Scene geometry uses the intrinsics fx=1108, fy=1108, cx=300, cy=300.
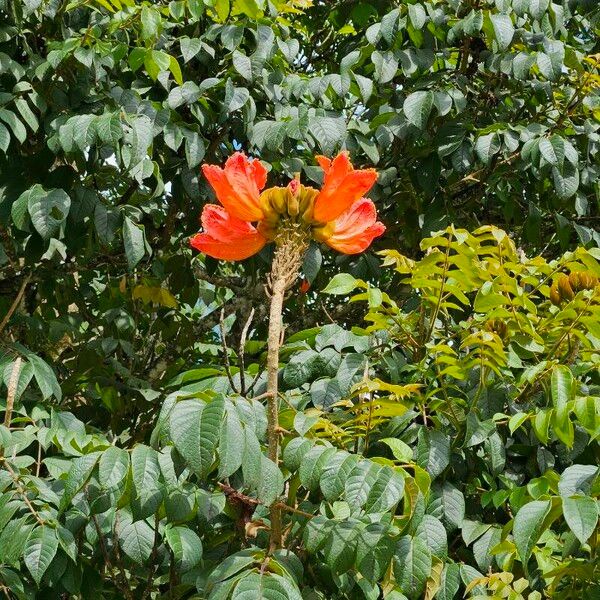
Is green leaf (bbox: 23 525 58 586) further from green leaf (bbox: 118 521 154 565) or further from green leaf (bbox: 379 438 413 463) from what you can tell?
green leaf (bbox: 379 438 413 463)

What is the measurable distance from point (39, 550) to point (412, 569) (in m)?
0.65

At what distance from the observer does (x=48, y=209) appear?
2.73 meters

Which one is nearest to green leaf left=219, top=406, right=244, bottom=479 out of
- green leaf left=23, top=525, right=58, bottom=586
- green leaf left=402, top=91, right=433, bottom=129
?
green leaf left=23, top=525, right=58, bottom=586

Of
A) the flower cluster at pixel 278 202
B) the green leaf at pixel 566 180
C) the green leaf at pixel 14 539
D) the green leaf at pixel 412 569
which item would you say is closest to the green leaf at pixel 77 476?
the green leaf at pixel 14 539

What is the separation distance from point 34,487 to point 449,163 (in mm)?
1769

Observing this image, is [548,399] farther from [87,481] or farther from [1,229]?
[1,229]

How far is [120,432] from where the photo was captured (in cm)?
323

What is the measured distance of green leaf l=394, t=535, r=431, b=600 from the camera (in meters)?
1.85

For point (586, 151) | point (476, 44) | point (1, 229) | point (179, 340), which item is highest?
point (476, 44)

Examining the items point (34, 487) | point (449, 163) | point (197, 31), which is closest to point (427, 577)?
point (34, 487)

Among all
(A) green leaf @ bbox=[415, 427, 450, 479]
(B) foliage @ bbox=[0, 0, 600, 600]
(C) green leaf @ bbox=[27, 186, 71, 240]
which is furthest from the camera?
(C) green leaf @ bbox=[27, 186, 71, 240]

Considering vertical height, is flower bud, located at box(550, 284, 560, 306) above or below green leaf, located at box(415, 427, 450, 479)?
above

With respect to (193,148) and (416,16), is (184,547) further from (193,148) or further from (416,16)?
(416,16)

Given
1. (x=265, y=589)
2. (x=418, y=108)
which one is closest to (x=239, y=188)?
(x=265, y=589)
